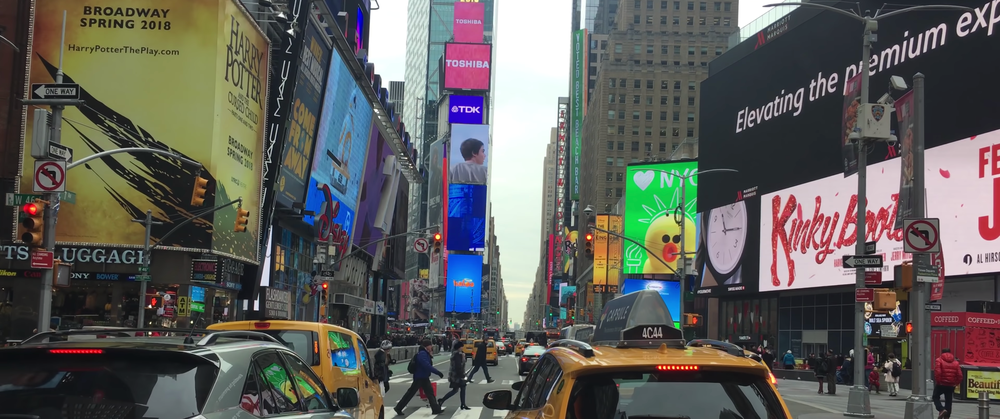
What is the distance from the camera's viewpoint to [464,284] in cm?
18988

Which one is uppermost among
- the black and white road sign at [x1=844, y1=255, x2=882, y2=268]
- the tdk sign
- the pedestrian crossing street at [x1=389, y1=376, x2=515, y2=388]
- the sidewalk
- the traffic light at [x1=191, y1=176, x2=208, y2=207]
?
the tdk sign

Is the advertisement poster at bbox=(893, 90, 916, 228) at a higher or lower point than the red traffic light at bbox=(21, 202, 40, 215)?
higher

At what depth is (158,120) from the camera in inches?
1655

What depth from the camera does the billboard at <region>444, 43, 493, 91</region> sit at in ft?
604

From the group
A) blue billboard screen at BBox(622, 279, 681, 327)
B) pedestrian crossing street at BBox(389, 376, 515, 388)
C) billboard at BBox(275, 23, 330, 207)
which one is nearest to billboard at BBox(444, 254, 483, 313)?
blue billboard screen at BBox(622, 279, 681, 327)

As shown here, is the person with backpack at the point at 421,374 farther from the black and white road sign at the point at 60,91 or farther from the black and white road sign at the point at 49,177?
the black and white road sign at the point at 60,91

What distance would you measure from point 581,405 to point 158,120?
39.9 meters

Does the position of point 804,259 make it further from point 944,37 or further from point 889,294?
point 889,294

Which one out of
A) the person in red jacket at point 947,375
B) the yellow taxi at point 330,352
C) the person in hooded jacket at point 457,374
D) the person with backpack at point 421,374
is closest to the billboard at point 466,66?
the person in hooded jacket at point 457,374

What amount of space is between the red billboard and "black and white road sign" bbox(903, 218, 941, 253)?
177028mm

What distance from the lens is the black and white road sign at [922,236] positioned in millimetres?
17000

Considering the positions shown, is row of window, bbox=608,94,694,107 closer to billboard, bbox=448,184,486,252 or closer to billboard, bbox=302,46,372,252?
billboard, bbox=448,184,486,252

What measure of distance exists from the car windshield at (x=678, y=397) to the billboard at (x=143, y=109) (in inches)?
1518

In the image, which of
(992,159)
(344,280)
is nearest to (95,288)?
(344,280)
